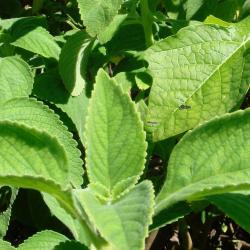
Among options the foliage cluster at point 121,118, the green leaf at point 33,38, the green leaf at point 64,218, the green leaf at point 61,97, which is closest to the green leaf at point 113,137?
the foliage cluster at point 121,118

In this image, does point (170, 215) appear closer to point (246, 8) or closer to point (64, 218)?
point (64, 218)

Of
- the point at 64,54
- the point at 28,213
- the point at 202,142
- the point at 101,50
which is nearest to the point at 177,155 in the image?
the point at 202,142

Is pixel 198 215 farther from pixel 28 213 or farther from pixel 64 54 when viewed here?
pixel 64 54

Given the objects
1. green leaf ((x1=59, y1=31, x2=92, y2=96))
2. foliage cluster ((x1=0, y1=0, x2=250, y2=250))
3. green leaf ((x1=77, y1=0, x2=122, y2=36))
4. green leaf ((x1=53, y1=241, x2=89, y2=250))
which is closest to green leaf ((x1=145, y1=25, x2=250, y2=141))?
foliage cluster ((x1=0, y1=0, x2=250, y2=250))

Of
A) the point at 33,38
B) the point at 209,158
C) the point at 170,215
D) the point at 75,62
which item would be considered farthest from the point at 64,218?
the point at 33,38

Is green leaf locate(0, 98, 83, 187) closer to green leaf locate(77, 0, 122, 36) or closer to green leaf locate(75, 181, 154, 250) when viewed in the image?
green leaf locate(77, 0, 122, 36)

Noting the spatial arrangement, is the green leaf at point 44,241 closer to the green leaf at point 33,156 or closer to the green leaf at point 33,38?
the green leaf at point 33,156
